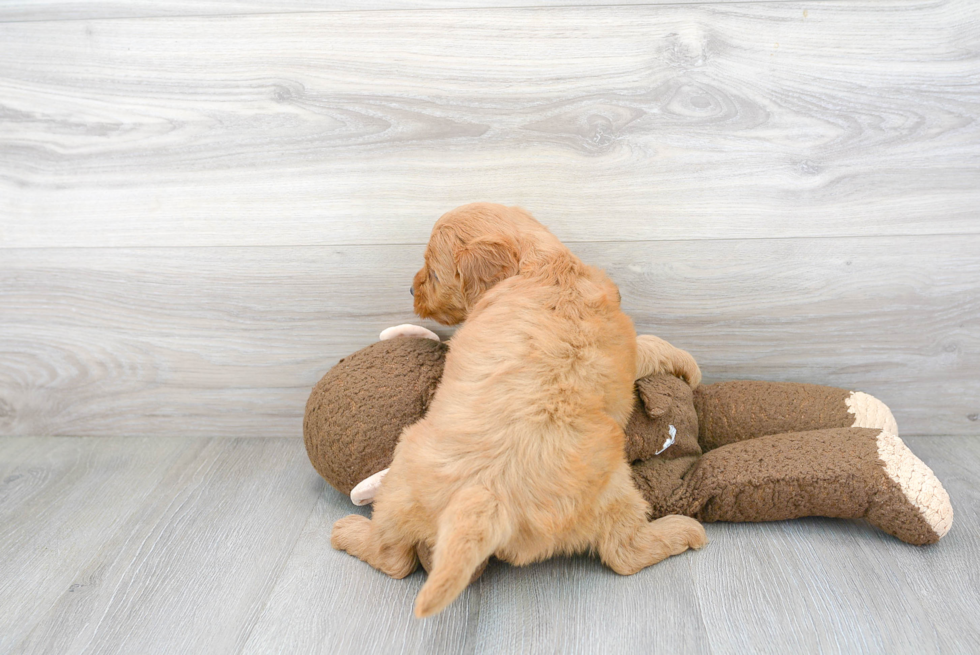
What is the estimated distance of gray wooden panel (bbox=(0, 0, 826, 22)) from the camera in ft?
4.20

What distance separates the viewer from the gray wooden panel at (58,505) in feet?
3.70

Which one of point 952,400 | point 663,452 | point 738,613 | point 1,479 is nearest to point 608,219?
point 663,452

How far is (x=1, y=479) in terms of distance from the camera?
1.46m

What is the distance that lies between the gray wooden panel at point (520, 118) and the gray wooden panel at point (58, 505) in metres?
0.53

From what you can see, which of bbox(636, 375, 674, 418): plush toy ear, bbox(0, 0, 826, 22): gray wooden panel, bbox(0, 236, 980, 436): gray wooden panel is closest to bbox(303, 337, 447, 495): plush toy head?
bbox(0, 236, 980, 436): gray wooden panel

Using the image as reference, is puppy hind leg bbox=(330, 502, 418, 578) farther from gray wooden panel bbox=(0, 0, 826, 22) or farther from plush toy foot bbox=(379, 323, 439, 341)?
gray wooden panel bbox=(0, 0, 826, 22)

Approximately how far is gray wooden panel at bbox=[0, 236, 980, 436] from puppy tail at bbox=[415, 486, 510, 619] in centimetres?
57

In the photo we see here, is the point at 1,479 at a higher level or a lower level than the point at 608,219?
lower

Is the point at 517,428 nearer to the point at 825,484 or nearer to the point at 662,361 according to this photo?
the point at 662,361

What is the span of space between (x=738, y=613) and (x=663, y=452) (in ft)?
1.00

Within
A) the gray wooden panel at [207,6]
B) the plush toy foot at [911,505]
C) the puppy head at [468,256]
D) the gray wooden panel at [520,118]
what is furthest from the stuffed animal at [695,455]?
the gray wooden panel at [207,6]

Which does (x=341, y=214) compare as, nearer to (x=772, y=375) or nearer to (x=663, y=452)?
(x=663, y=452)

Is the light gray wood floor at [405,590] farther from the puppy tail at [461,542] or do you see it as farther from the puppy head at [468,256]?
the puppy head at [468,256]

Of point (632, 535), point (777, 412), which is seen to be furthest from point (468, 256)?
point (777, 412)
